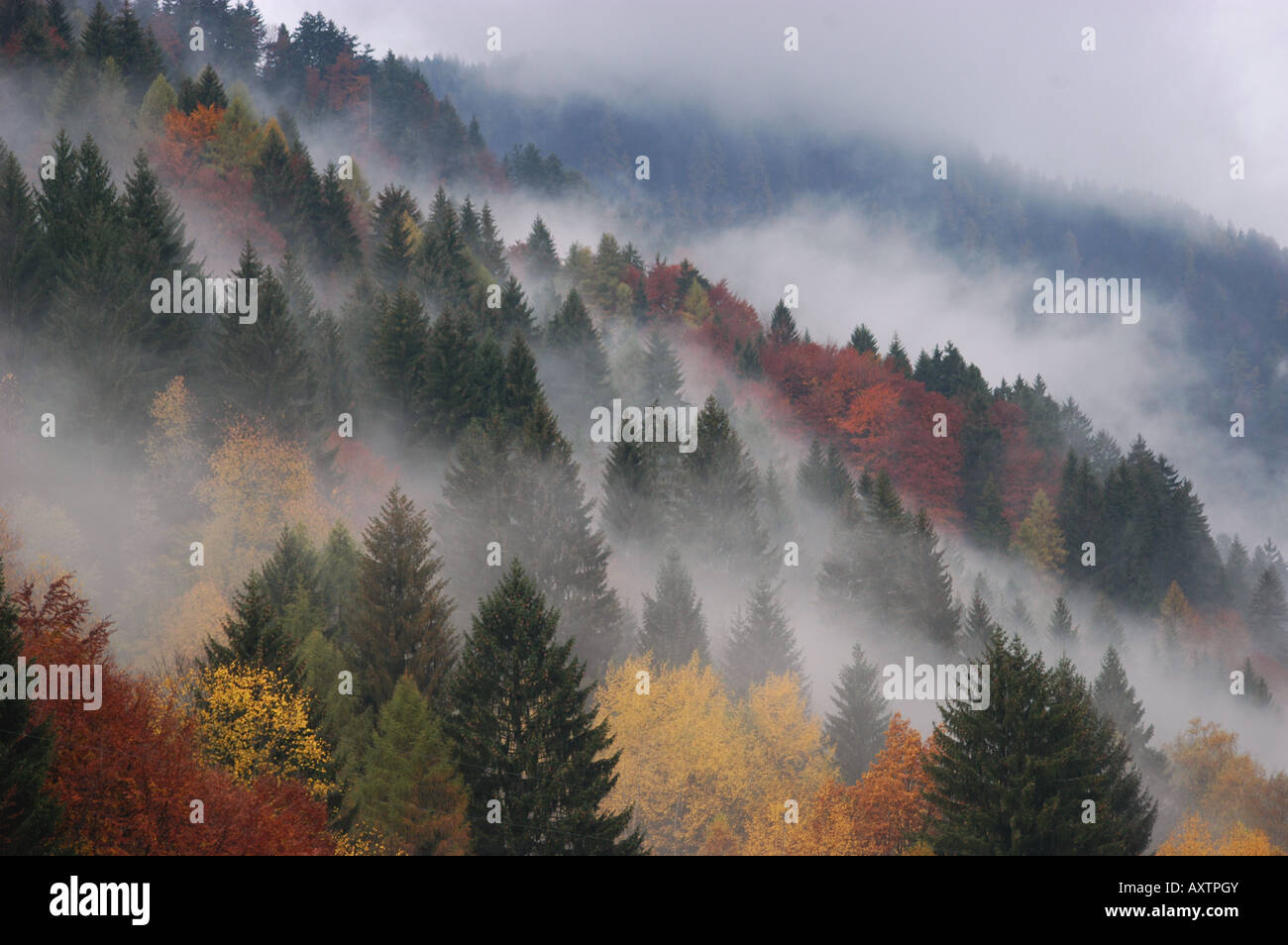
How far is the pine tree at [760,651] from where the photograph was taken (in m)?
61.0

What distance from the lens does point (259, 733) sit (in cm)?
3425

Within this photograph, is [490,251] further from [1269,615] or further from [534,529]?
[1269,615]

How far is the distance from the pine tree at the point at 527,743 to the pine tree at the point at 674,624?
22.5m

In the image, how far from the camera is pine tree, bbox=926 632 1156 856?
3806cm

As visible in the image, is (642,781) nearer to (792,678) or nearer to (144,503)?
(792,678)

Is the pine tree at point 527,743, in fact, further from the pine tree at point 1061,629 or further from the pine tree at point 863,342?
the pine tree at point 863,342

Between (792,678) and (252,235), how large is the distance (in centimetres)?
6697

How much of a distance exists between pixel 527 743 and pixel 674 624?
2572 cm

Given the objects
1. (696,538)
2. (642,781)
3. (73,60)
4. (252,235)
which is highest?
(73,60)

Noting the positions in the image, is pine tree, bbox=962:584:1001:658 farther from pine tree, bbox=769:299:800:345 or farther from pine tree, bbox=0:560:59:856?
pine tree, bbox=769:299:800:345

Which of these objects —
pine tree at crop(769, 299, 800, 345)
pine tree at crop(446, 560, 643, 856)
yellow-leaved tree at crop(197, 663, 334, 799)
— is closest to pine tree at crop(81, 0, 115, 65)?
pine tree at crop(769, 299, 800, 345)
